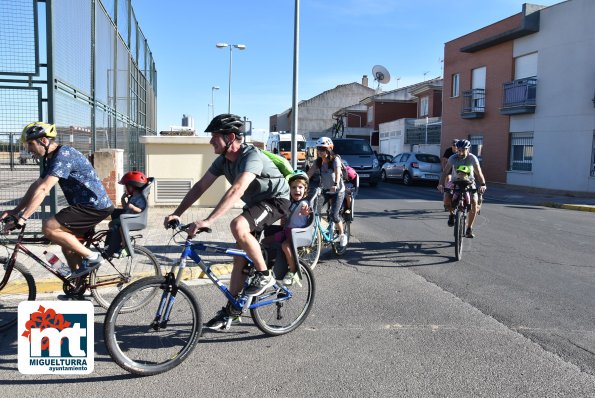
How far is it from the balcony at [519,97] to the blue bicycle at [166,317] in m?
21.1

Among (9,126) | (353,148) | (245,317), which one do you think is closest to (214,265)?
(245,317)

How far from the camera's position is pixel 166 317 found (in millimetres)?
3846

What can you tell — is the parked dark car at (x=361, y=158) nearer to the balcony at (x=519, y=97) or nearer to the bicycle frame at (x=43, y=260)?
the balcony at (x=519, y=97)

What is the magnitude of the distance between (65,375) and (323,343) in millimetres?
1957

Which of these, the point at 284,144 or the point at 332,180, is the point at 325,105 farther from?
the point at 332,180

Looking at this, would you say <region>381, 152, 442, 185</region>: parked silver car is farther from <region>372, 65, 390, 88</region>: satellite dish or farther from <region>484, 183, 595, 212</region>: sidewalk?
<region>372, 65, 390, 88</region>: satellite dish

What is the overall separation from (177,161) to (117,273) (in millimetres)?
7045

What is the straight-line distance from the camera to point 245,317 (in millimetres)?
4887

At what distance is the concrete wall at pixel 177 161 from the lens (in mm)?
11695

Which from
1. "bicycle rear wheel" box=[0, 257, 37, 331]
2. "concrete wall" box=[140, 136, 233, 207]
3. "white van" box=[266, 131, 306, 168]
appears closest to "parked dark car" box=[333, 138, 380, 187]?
"concrete wall" box=[140, 136, 233, 207]

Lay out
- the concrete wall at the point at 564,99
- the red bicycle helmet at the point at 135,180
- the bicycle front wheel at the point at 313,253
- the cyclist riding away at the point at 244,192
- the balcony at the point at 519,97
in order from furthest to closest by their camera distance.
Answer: the balcony at the point at 519,97, the concrete wall at the point at 564,99, the bicycle front wheel at the point at 313,253, the red bicycle helmet at the point at 135,180, the cyclist riding away at the point at 244,192

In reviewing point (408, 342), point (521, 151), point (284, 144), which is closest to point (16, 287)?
point (408, 342)

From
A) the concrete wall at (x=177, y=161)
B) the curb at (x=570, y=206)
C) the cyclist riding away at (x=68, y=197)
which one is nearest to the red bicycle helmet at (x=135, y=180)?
the cyclist riding away at (x=68, y=197)

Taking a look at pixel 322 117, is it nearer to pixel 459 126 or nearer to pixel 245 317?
pixel 459 126
